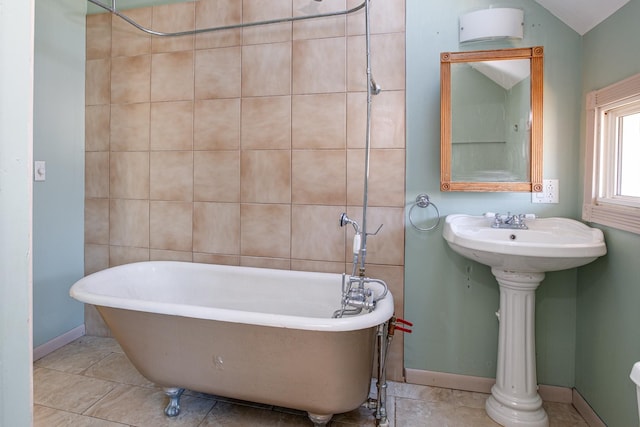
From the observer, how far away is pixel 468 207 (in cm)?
190

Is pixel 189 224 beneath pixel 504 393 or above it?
above

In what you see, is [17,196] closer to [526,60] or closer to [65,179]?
[526,60]

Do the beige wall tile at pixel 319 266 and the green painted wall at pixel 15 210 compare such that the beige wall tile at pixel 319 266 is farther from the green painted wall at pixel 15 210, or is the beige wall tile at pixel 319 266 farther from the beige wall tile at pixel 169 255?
the green painted wall at pixel 15 210

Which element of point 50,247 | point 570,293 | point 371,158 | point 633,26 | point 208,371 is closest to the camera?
point 633,26

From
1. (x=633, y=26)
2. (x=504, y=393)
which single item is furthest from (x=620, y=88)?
(x=504, y=393)

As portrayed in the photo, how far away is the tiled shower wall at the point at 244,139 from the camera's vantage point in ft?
6.61

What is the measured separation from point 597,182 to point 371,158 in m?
1.07

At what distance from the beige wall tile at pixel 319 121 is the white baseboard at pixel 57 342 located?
2015mm

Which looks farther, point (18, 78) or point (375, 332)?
point (375, 332)

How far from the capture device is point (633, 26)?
54.7 inches

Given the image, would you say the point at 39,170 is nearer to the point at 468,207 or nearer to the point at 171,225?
the point at 171,225

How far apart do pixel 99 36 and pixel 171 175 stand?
1.12m

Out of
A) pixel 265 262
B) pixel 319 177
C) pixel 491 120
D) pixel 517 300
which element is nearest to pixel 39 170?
pixel 265 262

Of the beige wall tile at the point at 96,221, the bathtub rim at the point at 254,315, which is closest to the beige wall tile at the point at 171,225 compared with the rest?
the beige wall tile at the point at 96,221
